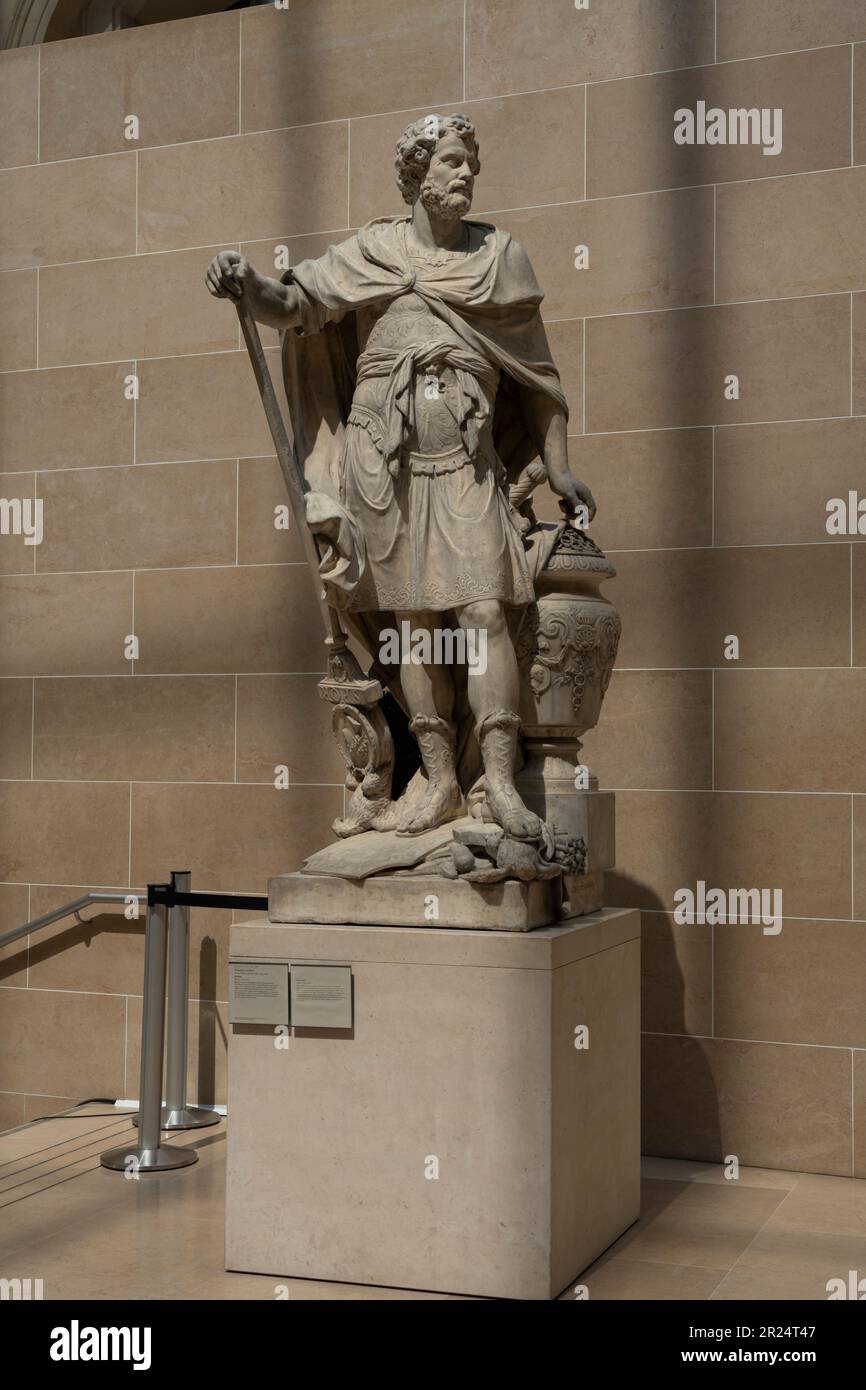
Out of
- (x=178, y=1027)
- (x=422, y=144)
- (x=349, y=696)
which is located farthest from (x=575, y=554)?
(x=178, y=1027)

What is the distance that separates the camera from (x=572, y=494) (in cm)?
506

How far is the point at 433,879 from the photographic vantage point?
182 inches

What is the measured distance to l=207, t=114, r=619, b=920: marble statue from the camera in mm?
4770

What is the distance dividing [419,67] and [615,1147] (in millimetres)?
4930

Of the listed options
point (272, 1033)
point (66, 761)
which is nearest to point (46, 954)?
point (66, 761)

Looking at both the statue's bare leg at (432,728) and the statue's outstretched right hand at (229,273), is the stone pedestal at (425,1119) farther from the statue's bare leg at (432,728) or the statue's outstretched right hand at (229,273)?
the statue's outstretched right hand at (229,273)

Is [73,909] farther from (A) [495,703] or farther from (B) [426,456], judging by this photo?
(B) [426,456]

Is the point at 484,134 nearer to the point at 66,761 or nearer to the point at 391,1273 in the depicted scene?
the point at 66,761

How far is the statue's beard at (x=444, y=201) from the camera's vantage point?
4.86m

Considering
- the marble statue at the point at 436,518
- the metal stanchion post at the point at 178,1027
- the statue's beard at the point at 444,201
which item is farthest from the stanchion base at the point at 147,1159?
the statue's beard at the point at 444,201

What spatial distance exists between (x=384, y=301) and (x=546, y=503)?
6.45 ft

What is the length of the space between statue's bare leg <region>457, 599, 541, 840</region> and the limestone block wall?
5.97ft

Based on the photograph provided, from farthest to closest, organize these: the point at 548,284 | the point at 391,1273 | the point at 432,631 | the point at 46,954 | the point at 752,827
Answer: the point at 46,954 < the point at 548,284 < the point at 752,827 < the point at 432,631 < the point at 391,1273

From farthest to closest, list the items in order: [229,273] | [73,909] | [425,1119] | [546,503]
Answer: [73,909]
[546,503]
[229,273]
[425,1119]
